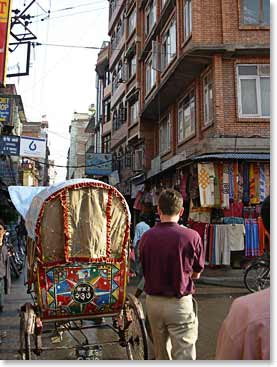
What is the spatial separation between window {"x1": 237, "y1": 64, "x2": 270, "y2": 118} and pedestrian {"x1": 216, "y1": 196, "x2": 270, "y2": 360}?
11.2 metres

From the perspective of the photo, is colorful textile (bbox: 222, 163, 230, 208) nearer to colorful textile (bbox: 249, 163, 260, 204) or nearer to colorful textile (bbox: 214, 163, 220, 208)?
colorful textile (bbox: 214, 163, 220, 208)

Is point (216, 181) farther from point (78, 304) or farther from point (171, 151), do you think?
point (78, 304)

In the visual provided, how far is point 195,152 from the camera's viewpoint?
41.9 feet

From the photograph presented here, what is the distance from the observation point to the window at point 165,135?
1733cm

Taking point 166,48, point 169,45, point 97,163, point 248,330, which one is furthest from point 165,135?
point 248,330

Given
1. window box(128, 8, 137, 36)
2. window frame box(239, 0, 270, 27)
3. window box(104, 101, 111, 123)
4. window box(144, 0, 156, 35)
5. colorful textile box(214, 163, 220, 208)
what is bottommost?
colorful textile box(214, 163, 220, 208)

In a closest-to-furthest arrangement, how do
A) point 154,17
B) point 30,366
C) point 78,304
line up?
point 30,366
point 78,304
point 154,17

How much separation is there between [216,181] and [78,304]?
7.39 m

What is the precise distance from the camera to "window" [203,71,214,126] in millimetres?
12615

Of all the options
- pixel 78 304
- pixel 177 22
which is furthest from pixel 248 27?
pixel 78 304

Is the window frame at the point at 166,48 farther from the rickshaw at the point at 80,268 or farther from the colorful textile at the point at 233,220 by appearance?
the rickshaw at the point at 80,268

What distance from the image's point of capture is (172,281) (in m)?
3.32

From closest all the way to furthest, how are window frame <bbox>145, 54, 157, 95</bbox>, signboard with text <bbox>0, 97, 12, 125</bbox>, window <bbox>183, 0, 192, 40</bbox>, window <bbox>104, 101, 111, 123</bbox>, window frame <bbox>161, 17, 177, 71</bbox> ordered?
window <bbox>183, 0, 192, 40</bbox> → signboard with text <bbox>0, 97, 12, 125</bbox> → window frame <bbox>161, 17, 177, 71</bbox> → window frame <bbox>145, 54, 157, 95</bbox> → window <bbox>104, 101, 111, 123</bbox>

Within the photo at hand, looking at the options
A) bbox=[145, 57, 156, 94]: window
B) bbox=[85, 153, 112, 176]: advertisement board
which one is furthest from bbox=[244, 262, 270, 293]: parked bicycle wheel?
bbox=[85, 153, 112, 176]: advertisement board
